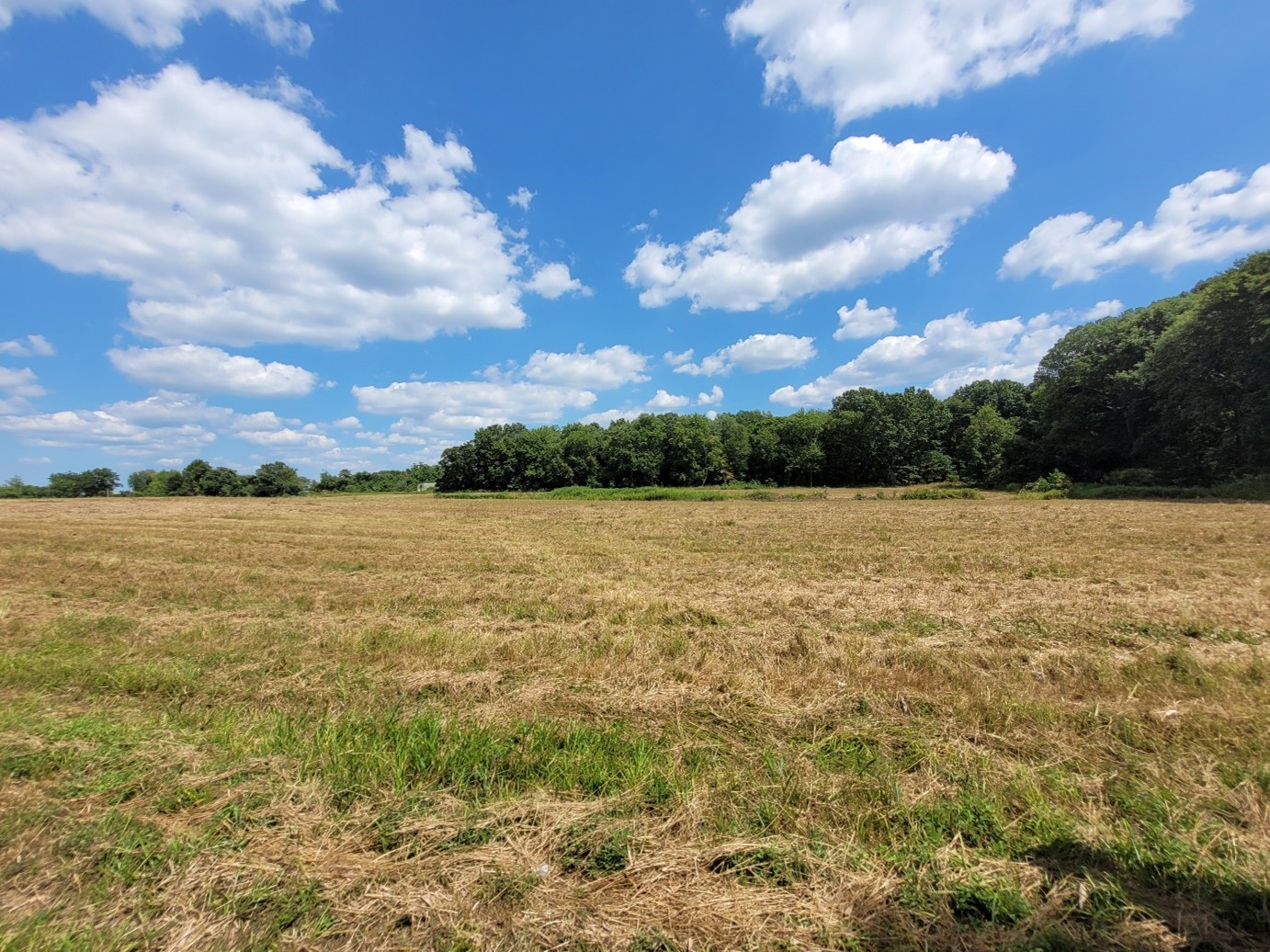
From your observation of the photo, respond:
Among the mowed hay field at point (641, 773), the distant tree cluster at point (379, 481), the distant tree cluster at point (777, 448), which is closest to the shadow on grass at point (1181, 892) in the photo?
the mowed hay field at point (641, 773)

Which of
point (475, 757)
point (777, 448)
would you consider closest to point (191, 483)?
point (777, 448)

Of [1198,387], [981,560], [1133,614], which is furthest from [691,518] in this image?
[1198,387]

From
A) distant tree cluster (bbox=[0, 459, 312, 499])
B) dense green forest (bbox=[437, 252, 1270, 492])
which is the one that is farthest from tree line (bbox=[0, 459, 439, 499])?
dense green forest (bbox=[437, 252, 1270, 492])

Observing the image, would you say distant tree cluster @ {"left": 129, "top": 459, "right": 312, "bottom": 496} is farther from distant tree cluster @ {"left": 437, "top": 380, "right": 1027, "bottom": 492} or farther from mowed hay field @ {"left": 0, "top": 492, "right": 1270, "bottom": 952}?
mowed hay field @ {"left": 0, "top": 492, "right": 1270, "bottom": 952}

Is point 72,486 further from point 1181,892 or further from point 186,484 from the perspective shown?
point 1181,892

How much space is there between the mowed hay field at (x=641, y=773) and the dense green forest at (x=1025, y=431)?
131 ft

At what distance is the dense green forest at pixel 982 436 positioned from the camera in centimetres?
3419

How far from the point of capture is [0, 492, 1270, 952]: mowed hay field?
2.57 meters

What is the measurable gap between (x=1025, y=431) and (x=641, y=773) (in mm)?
65480

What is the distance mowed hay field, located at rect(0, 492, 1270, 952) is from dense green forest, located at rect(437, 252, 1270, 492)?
3989 centimetres

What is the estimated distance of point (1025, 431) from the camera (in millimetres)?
53781

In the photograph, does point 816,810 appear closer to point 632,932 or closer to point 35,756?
point 632,932

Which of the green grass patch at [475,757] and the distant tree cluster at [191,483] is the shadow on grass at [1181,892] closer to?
the green grass patch at [475,757]

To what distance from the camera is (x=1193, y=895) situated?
8.60 feet
